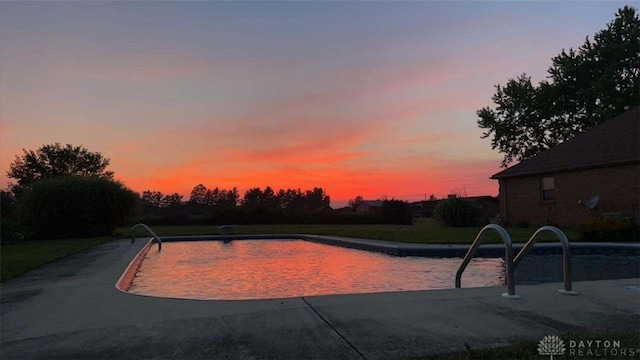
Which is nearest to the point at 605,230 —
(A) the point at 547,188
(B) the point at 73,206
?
(A) the point at 547,188

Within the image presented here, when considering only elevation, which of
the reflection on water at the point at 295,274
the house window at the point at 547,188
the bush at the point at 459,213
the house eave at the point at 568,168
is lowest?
the reflection on water at the point at 295,274

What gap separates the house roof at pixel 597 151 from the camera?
54.9ft

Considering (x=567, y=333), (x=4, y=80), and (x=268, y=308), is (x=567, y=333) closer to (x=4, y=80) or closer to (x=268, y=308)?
(x=268, y=308)

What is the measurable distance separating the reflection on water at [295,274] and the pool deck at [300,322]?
2065 mm

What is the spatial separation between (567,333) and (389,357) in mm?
1635

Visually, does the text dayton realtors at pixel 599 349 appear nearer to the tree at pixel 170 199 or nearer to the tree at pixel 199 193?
the tree at pixel 170 199

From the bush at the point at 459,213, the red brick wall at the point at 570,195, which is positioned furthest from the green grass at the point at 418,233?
the red brick wall at the point at 570,195

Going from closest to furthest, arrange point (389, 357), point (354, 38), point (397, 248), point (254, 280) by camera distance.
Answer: point (389, 357) → point (254, 280) → point (397, 248) → point (354, 38)

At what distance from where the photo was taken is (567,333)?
3.52 metres

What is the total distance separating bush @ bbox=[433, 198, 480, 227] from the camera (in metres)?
20.9

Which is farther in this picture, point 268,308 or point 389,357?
point 268,308

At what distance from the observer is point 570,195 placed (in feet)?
60.7

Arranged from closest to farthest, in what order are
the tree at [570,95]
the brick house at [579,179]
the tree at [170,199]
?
the brick house at [579,179], the tree at [570,95], the tree at [170,199]

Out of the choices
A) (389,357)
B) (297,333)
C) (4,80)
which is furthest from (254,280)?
(4,80)
